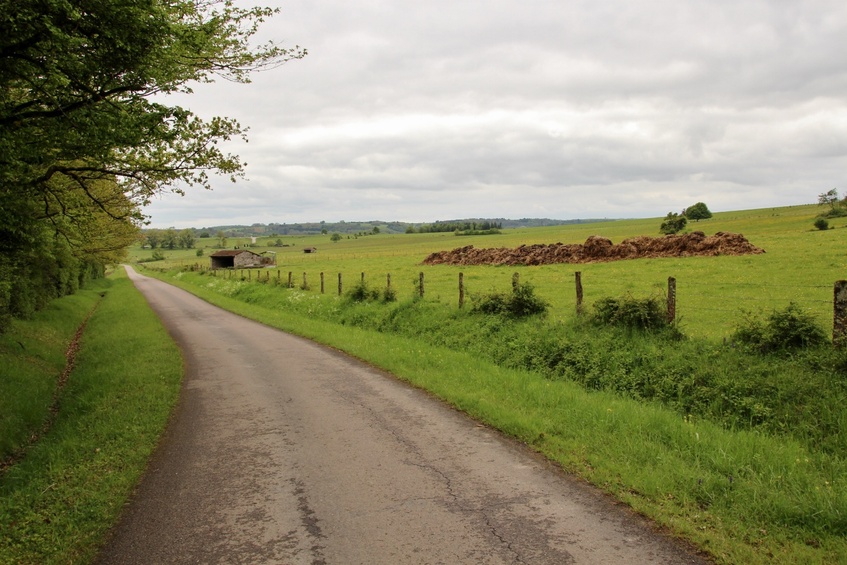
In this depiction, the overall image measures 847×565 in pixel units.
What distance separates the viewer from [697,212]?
12638 centimetres

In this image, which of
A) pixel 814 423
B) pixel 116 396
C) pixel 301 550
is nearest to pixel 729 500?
pixel 814 423

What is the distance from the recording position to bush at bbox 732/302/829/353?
884 cm

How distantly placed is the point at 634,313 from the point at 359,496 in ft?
26.3

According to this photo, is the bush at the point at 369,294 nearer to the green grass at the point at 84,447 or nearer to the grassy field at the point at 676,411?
the grassy field at the point at 676,411

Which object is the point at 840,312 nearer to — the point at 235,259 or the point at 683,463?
the point at 683,463

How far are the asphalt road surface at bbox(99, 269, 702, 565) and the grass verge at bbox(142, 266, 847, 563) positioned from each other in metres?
0.36

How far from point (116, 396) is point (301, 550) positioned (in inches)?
311

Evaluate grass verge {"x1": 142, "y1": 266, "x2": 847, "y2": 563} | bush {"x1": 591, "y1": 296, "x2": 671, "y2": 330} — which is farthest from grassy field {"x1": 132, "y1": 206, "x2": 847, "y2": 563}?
bush {"x1": 591, "y1": 296, "x2": 671, "y2": 330}

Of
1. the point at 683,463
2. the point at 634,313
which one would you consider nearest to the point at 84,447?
the point at 683,463

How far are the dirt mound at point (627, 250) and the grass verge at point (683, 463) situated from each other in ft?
113

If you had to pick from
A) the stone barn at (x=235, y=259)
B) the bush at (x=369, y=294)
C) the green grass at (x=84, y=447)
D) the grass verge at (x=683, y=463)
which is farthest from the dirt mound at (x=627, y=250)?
the stone barn at (x=235, y=259)

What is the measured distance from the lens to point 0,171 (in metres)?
9.31

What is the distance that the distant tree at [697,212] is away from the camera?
12644 cm

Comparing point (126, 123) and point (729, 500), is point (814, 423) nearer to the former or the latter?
point (729, 500)
